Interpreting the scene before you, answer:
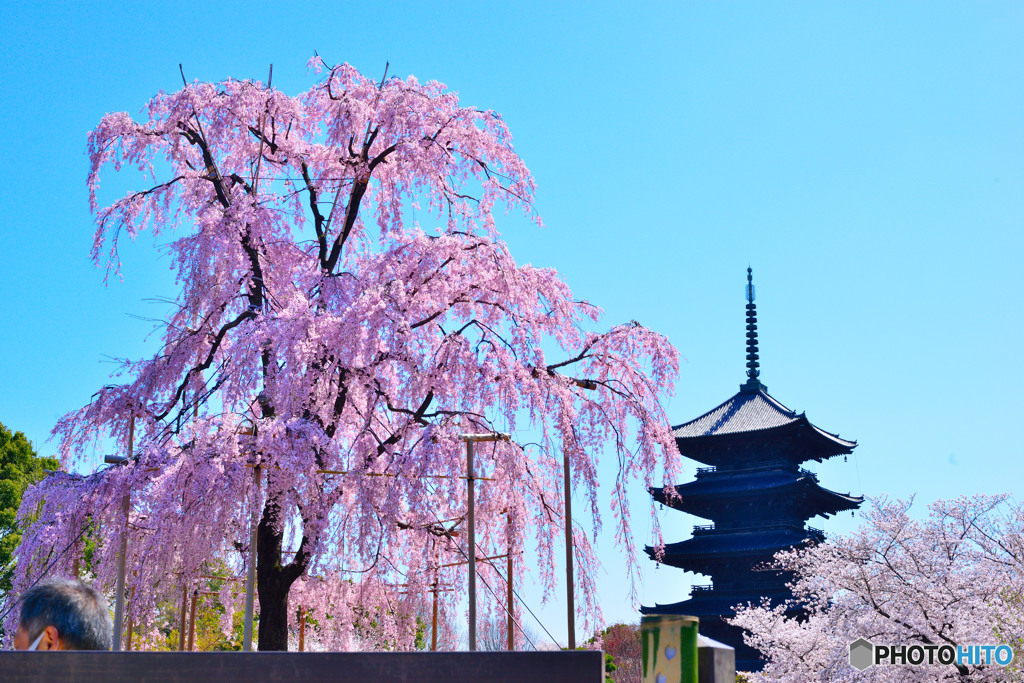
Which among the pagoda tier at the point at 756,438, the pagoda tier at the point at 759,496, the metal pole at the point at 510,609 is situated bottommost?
the metal pole at the point at 510,609

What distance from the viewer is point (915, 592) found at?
14.7m

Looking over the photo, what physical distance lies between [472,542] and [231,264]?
4.92 m

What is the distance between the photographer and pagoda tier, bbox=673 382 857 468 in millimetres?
27859

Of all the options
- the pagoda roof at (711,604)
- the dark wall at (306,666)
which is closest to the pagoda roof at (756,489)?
the pagoda roof at (711,604)

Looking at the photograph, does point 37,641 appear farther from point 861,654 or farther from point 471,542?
point 861,654

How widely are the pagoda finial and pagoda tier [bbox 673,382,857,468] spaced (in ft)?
3.53

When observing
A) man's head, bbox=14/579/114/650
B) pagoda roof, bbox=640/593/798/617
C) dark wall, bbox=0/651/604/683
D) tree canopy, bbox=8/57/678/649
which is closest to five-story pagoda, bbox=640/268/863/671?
pagoda roof, bbox=640/593/798/617

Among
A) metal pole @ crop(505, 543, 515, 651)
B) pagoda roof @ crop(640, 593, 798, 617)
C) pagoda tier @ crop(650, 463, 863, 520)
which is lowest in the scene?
pagoda roof @ crop(640, 593, 798, 617)

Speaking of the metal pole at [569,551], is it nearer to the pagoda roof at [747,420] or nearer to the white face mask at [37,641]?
the white face mask at [37,641]

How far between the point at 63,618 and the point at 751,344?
30.9 meters

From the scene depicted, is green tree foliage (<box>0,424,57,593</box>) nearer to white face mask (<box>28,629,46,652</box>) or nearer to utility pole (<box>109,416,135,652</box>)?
utility pole (<box>109,416,135,652</box>)

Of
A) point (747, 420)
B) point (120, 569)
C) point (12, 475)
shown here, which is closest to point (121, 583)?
point (120, 569)

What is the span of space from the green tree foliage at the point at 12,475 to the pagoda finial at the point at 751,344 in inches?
857

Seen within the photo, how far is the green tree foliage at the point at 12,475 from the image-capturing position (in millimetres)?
A: 27438
